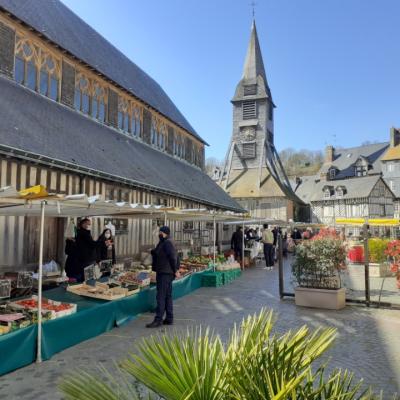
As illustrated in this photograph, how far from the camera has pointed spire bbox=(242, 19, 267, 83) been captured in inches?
1481

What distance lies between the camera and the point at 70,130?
1112 centimetres

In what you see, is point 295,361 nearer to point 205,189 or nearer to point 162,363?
point 162,363

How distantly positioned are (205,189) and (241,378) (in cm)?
1861

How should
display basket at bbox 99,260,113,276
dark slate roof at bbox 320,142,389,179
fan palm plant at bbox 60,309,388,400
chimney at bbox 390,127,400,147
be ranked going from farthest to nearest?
dark slate roof at bbox 320,142,389,179 → chimney at bbox 390,127,400,147 → display basket at bbox 99,260,113,276 → fan palm plant at bbox 60,309,388,400

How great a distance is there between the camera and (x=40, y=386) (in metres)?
4.06

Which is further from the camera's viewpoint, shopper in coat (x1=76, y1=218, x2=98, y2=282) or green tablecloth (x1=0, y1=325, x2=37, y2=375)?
shopper in coat (x1=76, y1=218, x2=98, y2=282)

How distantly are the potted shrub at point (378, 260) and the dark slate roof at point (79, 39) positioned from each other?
1100 cm

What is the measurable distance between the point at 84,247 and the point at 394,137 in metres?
46.7

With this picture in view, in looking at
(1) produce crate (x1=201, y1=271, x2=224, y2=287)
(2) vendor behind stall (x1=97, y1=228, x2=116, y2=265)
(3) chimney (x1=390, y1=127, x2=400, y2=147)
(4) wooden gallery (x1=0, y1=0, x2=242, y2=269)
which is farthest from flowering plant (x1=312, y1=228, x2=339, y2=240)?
(3) chimney (x1=390, y1=127, x2=400, y2=147)

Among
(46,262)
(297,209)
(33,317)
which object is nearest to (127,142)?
(46,262)

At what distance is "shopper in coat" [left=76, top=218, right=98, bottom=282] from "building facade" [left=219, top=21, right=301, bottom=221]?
94.7ft

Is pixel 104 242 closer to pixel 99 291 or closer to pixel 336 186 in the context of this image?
pixel 99 291

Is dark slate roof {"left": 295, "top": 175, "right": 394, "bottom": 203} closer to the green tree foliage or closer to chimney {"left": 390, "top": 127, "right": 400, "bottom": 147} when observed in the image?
chimney {"left": 390, "top": 127, "right": 400, "bottom": 147}

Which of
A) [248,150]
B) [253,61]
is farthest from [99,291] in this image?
[253,61]
